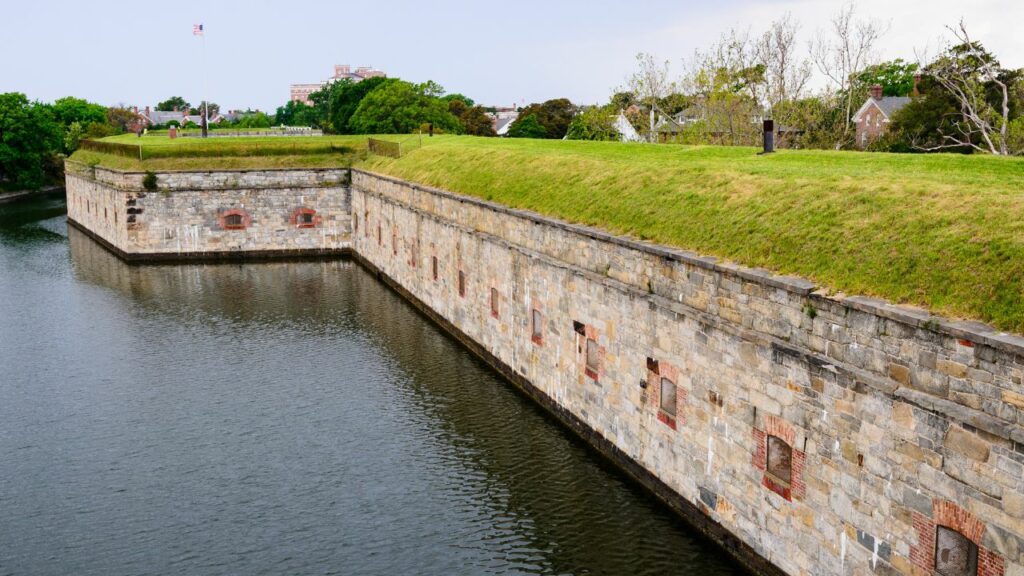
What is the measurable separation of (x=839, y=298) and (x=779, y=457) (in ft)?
8.09

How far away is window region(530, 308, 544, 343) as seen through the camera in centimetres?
2059

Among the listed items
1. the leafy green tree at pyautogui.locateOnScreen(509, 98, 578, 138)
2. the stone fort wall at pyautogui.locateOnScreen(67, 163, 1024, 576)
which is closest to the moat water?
the stone fort wall at pyautogui.locateOnScreen(67, 163, 1024, 576)

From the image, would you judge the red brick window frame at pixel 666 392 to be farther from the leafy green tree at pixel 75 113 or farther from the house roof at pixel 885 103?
the leafy green tree at pixel 75 113

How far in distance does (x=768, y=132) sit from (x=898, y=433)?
40.0ft

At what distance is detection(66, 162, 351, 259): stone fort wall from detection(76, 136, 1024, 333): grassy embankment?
67.6ft

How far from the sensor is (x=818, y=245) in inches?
502

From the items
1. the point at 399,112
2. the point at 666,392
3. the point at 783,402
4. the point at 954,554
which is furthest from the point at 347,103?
the point at 954,554

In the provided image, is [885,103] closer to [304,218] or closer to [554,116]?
[554,116]

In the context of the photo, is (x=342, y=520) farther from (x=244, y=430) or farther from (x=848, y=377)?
(x=848, y=377)

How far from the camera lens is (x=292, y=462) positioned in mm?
17656

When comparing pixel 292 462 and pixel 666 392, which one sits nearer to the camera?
pixel 666 392

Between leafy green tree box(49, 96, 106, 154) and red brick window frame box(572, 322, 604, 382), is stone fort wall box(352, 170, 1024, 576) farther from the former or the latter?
leafy green tree box(49, 96, 106, 154)

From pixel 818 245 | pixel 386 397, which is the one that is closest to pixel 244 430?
pixel 386 397

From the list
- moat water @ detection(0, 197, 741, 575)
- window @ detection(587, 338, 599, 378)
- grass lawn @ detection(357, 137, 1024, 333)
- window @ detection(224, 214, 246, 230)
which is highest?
grass lawn @ detection(357, 137, 1024, 333)
